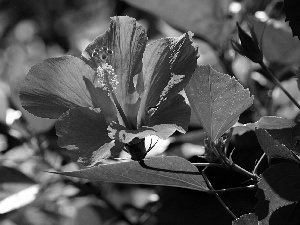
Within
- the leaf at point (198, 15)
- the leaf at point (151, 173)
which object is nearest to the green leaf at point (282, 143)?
the leaf at point (151, 173)

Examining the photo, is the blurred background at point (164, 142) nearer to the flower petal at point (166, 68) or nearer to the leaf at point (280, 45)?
the leaf at point (280, 45)

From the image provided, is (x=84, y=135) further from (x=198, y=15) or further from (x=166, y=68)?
(x=198, y=15)

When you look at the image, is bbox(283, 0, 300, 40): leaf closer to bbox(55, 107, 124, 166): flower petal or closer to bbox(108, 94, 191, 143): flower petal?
bbox(108, 94, 191, 143): flower petal

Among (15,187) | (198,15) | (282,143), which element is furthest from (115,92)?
(15,187)

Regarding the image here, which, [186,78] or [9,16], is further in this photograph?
[9,16]

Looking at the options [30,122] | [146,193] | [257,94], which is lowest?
[146,193]

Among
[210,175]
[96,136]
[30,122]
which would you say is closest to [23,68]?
[30,122]

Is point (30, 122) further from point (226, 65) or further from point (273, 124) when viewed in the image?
point (273, 124)
